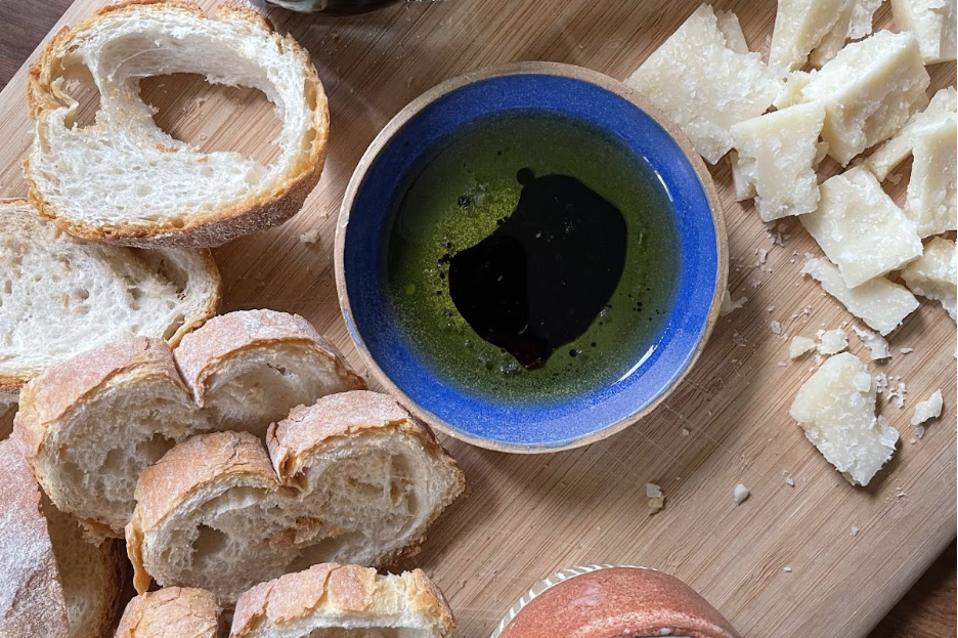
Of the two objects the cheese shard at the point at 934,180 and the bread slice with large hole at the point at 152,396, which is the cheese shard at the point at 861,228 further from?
the bread slice with large hole at the point at 152,396

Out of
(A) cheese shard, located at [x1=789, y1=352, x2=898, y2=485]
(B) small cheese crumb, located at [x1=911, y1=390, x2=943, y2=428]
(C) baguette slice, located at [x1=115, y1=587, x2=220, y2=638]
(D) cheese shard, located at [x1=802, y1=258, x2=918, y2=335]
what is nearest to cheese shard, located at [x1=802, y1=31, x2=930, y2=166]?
(D) cheese shard, located at [x1=802, y1=258, x2=918, y2=335]

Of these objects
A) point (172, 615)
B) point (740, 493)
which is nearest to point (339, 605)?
point (172, 615)

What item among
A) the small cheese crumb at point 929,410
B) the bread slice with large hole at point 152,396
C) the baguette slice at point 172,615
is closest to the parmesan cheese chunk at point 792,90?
the small cheese crumb at point 929,410

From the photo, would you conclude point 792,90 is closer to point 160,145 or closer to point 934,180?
point 934,180

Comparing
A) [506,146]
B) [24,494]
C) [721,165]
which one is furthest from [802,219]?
[24,494]

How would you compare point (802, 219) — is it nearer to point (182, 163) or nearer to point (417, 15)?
point (417, 15)
